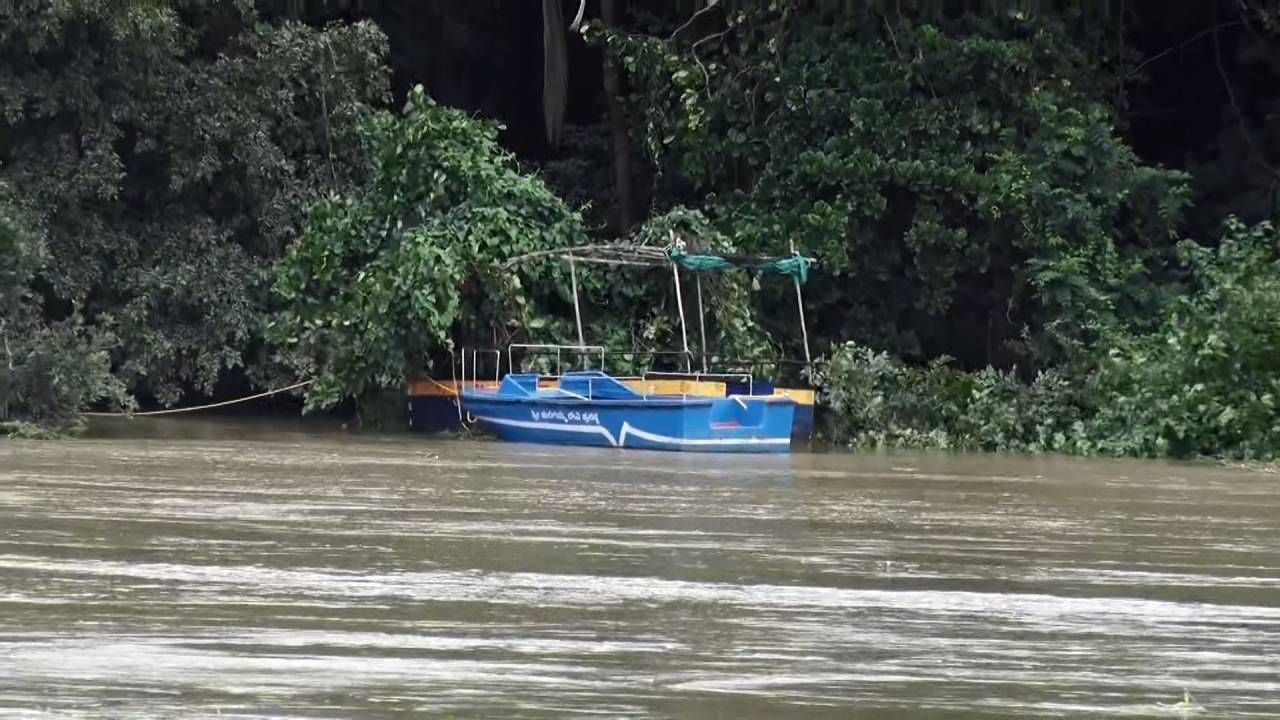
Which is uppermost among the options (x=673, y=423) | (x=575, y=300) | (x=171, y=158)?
(x=171, y=158)

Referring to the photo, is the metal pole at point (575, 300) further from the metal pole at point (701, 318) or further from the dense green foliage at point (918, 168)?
the dense green foliage at point (918, 168)

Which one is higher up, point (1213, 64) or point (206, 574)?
point (1213, 64)

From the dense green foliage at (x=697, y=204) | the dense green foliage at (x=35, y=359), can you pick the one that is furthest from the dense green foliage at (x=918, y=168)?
the dense green foliage at (x=35, y=359)

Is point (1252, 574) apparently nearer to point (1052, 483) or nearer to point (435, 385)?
point (1052, 483)

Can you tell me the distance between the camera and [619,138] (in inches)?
1092

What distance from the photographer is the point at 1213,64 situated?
28234 millimetres

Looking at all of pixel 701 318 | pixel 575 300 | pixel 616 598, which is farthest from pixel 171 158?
pixel 616 598

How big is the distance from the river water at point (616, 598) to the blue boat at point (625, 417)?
4.52m

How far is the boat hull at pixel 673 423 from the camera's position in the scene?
18766 millimetres

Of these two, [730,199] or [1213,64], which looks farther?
[1213,64]

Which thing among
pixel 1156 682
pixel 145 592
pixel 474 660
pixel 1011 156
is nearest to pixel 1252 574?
pixel 1156 682

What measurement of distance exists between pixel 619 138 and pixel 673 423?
9.69m

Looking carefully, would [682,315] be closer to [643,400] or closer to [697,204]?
[643,400]

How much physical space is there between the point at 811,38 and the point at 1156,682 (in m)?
20.1
